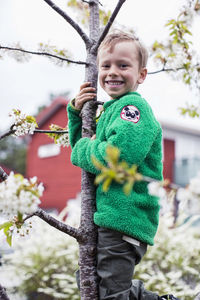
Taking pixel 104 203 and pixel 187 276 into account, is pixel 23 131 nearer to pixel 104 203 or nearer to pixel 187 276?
pixel 104 203

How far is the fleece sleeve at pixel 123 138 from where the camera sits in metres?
1.44

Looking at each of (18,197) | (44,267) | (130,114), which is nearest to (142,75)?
(130,114)

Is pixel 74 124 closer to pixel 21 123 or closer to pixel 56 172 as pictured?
pixel 21 123

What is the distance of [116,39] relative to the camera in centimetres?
171

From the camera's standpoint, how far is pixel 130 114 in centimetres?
152

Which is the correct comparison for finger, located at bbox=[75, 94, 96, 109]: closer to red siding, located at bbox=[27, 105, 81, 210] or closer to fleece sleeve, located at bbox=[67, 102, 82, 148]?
fleece sleeve, located at bbox=[67, 102, 82, 148]

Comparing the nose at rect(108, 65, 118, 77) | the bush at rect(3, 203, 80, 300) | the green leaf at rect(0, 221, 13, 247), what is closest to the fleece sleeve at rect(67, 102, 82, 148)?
the nose at rect(108, 65, 118, 77)

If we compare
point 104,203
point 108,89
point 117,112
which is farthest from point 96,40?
point 104,203

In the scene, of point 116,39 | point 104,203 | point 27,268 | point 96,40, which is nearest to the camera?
point 104,203

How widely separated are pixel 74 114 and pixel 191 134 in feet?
49.1

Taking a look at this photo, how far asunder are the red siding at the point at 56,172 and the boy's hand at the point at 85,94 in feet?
38.9

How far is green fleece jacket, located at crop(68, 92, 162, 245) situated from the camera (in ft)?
4.77

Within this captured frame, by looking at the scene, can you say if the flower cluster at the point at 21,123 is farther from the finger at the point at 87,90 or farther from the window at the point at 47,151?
the window at the point at 47,151

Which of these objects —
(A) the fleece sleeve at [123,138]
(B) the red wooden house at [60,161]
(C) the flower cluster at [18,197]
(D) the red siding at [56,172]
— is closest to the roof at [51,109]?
(B) the red wooden house at [60,161]
